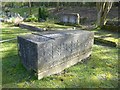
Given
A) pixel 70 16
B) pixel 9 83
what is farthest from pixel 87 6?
pixel 9 83

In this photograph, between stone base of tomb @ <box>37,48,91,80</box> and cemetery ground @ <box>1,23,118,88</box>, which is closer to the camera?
cemetery ground @ <box>1,23,118,88</box>

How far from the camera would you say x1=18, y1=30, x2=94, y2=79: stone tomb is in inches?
203

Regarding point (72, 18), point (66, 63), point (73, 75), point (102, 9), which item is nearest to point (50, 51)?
point (66, 63)

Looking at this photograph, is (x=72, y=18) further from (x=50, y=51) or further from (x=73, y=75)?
(x=50, y=51)

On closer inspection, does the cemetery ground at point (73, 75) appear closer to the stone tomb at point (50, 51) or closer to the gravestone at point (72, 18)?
the stone tomb at point (50, 51)

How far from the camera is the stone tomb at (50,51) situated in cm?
515

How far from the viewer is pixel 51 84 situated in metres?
5.15

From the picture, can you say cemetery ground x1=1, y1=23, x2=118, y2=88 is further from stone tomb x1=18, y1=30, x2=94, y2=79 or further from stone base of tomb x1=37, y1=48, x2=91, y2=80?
stone tomb x1=18, y1=30, x2=94, y2=79

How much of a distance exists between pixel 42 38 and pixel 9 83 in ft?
5.21

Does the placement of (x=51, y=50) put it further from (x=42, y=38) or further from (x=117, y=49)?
(x=117, y=49)

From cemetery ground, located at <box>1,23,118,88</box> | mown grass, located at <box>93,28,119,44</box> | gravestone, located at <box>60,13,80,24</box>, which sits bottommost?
cemetery ground, located at <box>1,23,118,88</box>

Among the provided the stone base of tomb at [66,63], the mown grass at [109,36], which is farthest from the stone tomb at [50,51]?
the mown grass at [109,36]

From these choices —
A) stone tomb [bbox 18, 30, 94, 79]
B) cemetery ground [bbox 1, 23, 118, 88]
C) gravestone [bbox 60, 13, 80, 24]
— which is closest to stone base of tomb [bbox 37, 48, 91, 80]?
stone tomb [bbox 18, 30, 94, 79]

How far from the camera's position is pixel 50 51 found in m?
5.39
